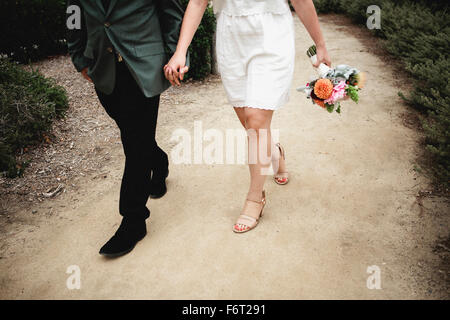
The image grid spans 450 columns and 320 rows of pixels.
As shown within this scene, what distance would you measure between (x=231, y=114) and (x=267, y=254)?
2326mm

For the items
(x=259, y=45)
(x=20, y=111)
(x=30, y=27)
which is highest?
(x=259, y=45)

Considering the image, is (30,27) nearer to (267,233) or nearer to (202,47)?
(202,47)

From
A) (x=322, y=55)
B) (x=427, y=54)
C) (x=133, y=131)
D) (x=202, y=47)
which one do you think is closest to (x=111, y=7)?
(x=133, y=131)

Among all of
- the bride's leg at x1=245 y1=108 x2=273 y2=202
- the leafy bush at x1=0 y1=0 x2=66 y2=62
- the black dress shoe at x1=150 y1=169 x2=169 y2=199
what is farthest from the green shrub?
the bride's leg at x1=245 y1=108 x2=273 y2=202

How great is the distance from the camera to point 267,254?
7.70 feet

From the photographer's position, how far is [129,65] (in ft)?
6.59

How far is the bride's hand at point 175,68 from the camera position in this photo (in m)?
2.08

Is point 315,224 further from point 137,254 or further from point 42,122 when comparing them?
point 42,122

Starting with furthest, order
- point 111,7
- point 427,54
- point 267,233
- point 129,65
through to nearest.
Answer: point 427,54, point 267,233, point 129,65, point 111,7

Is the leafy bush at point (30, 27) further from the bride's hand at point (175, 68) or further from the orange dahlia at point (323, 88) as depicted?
the orange dahlia at point (323, 88)

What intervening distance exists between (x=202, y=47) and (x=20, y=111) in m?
2.59

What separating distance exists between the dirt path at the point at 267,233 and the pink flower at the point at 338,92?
0.91m

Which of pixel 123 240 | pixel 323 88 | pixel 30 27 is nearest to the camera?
pixel 323 88
